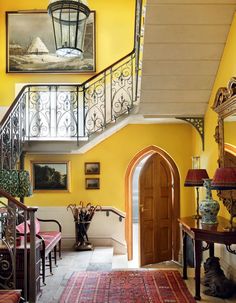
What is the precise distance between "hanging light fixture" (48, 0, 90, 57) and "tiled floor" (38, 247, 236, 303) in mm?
2892

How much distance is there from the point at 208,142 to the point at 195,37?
180 cm

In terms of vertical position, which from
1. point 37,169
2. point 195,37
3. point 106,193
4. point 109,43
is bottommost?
point 106,193

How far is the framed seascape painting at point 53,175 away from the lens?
693 centimetres

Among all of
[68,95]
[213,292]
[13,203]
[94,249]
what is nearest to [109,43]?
[68,95]

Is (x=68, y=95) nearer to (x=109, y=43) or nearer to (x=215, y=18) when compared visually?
(x=109, y=43)

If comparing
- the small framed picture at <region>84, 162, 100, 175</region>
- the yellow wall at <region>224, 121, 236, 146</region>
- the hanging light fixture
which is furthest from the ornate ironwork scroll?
the hanging light fixture

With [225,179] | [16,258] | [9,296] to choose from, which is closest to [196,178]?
[225,179]

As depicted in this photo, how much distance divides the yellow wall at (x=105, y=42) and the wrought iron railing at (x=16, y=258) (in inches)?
177

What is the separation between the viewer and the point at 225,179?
3.90 meters

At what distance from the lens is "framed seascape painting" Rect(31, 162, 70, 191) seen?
693cm

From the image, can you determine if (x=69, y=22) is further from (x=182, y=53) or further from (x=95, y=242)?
(x=95, y=242)

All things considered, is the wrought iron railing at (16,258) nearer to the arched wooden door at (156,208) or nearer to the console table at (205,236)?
the console table at (205,236)

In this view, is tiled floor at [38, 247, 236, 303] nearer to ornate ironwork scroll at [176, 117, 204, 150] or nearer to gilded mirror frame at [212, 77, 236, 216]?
gilded mirror frame at [212, 77, 236, 216]

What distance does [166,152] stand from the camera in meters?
7.06
